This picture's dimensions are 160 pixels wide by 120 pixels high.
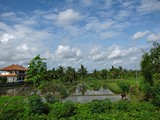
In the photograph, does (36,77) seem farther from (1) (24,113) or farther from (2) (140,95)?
(2) (140,95)

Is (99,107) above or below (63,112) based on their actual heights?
above

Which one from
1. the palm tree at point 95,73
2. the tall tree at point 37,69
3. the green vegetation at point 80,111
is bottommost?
the green vegetation at point 80,111

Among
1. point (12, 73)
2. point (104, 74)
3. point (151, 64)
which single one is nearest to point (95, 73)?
point (104, 74)

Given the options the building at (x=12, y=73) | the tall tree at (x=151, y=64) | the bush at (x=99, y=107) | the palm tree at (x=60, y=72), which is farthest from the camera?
the palm tree at (x=60, y=72)

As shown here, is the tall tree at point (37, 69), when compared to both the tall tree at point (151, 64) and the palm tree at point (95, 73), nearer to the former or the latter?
the tall tree at point (151, 64)

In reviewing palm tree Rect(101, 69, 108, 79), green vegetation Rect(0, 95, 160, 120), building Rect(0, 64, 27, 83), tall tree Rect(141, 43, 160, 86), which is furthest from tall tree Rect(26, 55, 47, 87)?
palm tree Rect(101, 69, 108, 79)

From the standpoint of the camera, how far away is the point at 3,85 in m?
41.5

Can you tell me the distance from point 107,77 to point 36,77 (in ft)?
182

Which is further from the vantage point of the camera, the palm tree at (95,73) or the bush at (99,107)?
the palm tree at (95,73)

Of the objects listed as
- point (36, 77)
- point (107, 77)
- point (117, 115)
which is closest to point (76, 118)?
point (117, 115)

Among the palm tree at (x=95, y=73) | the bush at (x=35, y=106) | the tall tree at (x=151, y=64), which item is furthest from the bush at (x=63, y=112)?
the palm tree at (x=95, y=73)

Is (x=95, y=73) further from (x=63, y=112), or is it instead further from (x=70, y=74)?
(x=63, y=112)

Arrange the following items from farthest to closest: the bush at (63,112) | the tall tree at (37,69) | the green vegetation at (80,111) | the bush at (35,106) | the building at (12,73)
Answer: the building at (12,73) < the bush at (35,106) < the bush at (63,112) < the green vegetation at (80,111) < the tall tree at (37,69)

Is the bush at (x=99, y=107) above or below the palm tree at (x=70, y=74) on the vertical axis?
below
